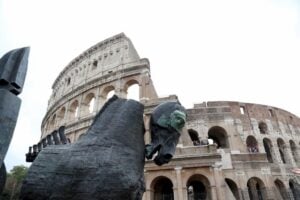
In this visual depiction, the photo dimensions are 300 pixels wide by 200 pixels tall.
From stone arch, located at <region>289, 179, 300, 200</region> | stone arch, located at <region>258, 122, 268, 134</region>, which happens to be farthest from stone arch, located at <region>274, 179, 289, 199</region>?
stone arch, located at <region>258, 122, 268, 134</region>

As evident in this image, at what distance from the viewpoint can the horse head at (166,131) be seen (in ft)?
8.00

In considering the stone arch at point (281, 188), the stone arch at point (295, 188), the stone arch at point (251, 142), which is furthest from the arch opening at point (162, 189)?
the stone arch at point (295, 188)

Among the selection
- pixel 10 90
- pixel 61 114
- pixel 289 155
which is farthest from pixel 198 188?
pixel 10 90

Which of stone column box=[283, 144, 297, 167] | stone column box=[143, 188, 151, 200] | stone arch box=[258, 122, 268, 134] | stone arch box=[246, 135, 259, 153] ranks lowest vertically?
stone column box=[143, 188, 151, 200]

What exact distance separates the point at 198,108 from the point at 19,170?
21.0 metres

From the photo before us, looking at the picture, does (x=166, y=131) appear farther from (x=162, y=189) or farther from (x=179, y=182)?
(x=162, y=189)

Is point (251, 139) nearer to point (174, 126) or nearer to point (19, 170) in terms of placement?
point (174, 126)

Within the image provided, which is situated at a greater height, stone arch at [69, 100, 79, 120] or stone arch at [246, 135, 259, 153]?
stone arch at [69, 100, 79, 120]

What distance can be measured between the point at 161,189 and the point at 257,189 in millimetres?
8649

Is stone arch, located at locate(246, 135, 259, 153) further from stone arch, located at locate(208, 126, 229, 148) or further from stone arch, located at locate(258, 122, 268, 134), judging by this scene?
stone arch, located at locate(208, 126, 229, 148)

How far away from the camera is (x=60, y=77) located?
25.4 m

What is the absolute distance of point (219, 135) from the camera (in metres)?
21.5

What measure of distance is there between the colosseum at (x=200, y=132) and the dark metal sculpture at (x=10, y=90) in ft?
38.5

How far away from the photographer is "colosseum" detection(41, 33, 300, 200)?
14.1m
